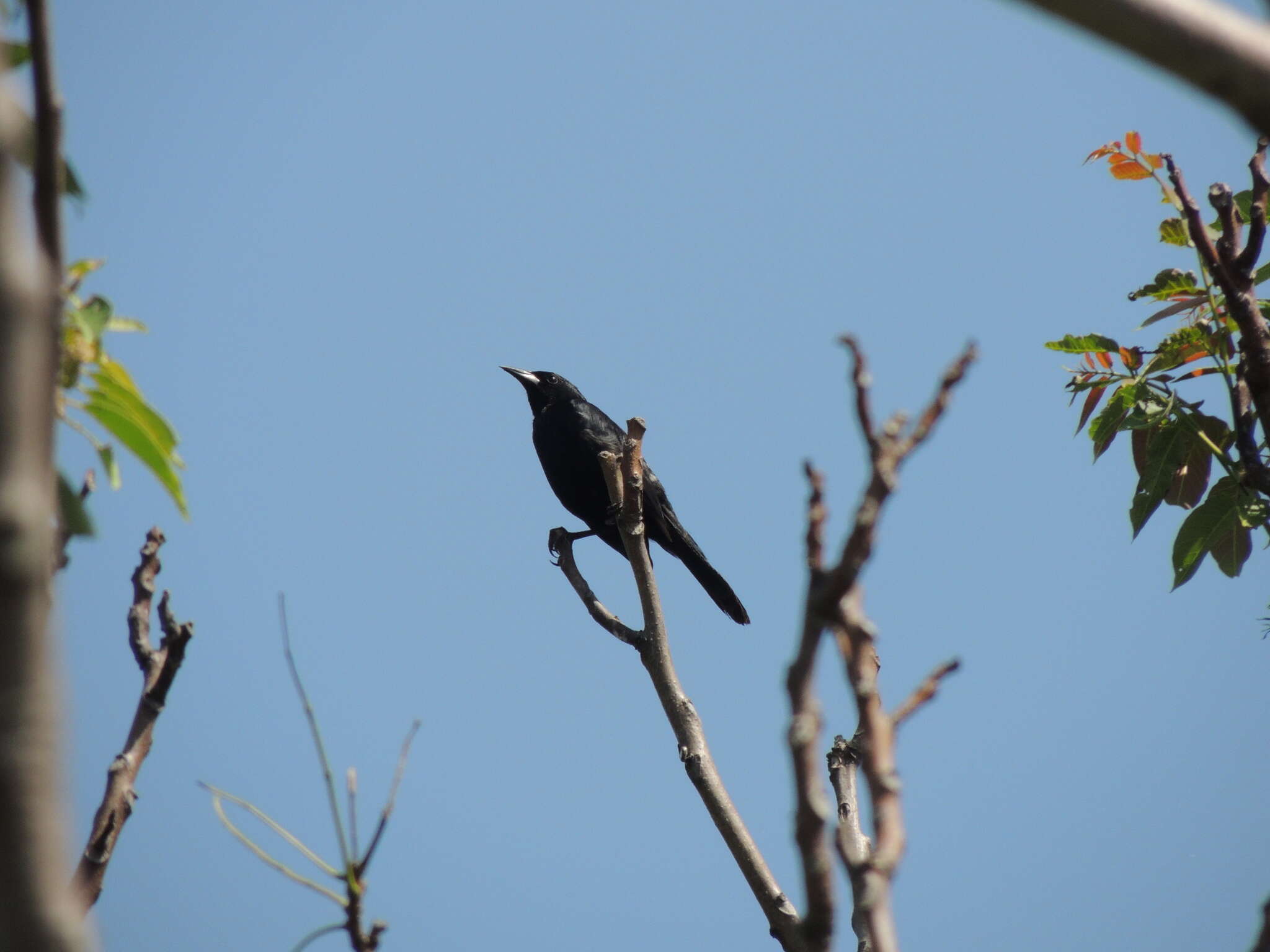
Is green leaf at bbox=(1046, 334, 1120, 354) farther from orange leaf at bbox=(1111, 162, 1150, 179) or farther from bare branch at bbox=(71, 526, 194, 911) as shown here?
bare branch at bbox=(71, 526, 194, 911)

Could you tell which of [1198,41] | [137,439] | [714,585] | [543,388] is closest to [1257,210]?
[1198,41]

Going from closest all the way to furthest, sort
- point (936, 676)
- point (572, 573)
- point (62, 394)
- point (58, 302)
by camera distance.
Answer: point (58, 302)
point (936, 676)
point (62, 394)
point (572, 573)

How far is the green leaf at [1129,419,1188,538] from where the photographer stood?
3.01m

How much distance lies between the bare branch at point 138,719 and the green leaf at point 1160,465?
2392mm

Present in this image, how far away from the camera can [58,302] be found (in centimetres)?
89

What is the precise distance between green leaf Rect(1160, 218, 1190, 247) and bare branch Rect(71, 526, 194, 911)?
2634 millimetres

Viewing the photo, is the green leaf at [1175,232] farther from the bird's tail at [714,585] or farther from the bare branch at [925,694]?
the bird's tail at [714,585]

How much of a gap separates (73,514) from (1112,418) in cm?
259

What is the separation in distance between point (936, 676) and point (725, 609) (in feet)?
19.2

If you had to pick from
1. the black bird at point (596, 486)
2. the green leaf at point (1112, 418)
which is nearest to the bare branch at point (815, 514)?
the green leaf at point (1112, 418)

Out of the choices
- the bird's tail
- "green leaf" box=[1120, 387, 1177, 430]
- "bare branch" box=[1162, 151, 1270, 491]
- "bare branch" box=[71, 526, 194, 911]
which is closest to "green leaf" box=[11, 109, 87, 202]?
"bare branch" box=[71, 526, 194, 911]

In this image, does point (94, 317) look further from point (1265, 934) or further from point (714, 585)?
point (714, 585)

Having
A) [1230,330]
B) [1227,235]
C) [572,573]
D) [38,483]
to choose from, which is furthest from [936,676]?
[572,573]

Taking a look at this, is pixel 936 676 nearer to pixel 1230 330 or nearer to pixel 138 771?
pixel 138 771
